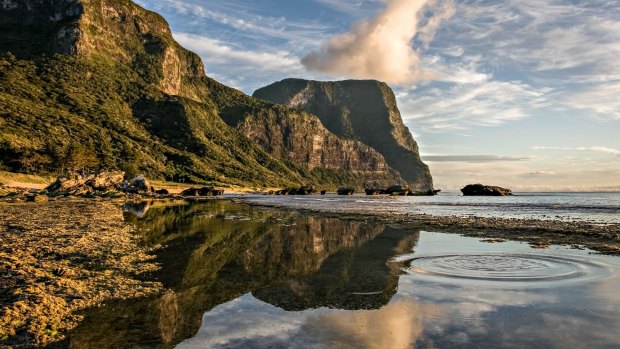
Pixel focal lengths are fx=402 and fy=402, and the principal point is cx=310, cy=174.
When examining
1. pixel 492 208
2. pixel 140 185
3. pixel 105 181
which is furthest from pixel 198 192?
pixel 492 208

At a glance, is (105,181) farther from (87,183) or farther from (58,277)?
(58,277)

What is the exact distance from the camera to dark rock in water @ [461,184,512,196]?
169 m

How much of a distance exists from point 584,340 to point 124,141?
175 m

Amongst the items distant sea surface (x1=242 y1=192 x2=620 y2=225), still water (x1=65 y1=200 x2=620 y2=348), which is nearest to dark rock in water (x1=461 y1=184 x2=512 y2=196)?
distant sea surface (x1=242 y1=192 x2=620 y2=225)

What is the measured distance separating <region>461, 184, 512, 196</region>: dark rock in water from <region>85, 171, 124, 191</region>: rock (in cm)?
14014

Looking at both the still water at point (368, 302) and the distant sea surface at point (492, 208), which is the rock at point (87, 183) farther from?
the still water at point (368, 302)

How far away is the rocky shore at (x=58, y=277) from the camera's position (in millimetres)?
8289

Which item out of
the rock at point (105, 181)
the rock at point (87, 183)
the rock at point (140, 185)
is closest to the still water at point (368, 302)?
the rock at point (87, 183)

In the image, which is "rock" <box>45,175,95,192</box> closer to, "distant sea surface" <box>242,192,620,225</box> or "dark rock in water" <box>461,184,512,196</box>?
"distant sea surface" <box>242,192,620,225</box>

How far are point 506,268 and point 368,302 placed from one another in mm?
7595

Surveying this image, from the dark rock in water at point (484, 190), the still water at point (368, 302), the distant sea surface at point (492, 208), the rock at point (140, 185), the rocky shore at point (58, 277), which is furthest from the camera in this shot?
the dark rock in water at point (484, 190)

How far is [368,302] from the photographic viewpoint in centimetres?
1072

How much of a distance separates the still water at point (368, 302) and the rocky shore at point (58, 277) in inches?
24.9

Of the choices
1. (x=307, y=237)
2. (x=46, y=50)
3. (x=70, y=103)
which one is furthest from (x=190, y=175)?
(x=307, y=237)
